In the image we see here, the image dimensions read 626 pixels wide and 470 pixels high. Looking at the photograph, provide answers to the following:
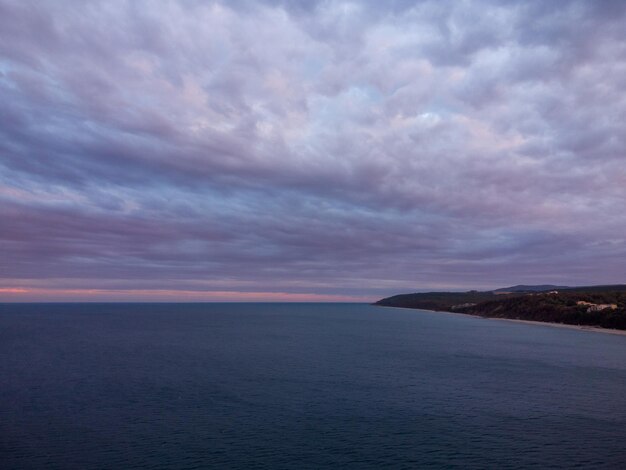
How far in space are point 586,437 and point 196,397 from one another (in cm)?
3263

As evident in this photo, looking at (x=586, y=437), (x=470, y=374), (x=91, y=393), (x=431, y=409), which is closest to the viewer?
(x=586, y=437)

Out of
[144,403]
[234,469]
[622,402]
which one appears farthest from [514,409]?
[144,403]

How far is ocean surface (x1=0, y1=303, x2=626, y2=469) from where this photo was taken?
104 ft

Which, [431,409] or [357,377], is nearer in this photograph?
[431,409]

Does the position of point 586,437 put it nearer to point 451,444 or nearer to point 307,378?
point 451,444

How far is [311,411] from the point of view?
42.5m

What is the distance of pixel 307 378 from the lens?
2295 inches

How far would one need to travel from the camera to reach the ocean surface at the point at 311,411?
31.6 meters

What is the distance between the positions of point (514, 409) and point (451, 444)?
42.6ft

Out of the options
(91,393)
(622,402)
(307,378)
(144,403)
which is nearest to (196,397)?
(144,403)

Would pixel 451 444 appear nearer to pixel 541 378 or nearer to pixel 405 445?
pixel 405 445

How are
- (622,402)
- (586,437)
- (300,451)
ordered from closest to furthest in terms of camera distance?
(300,451) < (586,437) < (622,402)

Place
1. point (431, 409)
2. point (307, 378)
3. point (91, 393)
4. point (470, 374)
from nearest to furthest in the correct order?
point (431, 409) < point (91, 393) < point (307, 378) < point (470, 374)

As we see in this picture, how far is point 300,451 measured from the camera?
3238 centimetres
